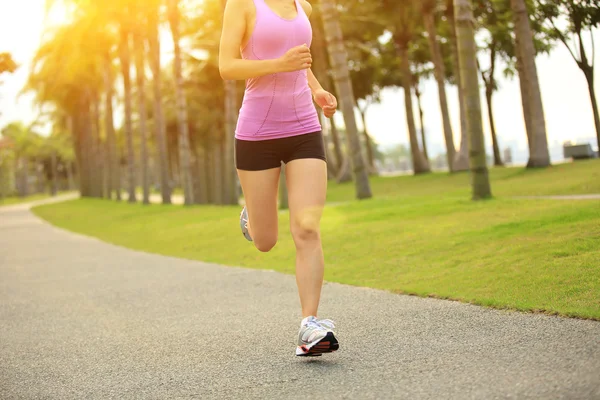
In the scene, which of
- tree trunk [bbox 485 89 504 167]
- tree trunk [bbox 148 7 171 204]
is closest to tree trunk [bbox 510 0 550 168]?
tree trunk [bbox 485 89 504 167]

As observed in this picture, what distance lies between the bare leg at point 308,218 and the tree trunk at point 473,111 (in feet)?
34.0

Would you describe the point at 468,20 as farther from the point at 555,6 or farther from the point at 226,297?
the point at 555,6

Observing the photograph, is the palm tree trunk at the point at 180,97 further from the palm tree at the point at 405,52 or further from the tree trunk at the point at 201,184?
the tree trunk at the point at 201,184

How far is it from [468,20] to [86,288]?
9.01 meters

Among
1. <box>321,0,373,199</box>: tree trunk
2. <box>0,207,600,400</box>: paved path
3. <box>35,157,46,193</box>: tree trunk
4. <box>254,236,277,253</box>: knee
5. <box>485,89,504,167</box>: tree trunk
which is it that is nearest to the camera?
<box>0,207,600,400</box>: paved path

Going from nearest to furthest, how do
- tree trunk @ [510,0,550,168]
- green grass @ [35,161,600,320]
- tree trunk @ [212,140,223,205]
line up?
green grass @ [35,161,600,320], tree trunk @ [510,0,550,168], tree trunk @ [212,140,223,205]

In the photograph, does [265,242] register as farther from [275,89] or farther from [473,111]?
[473,111]

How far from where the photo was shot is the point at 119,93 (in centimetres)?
5072

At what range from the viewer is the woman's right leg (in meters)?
4.81

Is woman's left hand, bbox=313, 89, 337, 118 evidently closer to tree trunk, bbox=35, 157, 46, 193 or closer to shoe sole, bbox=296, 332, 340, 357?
shoe sole, bbox=296, 332, 340, 357

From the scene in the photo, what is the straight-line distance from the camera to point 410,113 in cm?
3797

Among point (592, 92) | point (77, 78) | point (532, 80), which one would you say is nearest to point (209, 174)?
point (77, 78)

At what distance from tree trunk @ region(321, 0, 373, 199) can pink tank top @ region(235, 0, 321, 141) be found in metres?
14.9

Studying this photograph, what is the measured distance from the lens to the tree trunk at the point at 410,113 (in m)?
37.8
